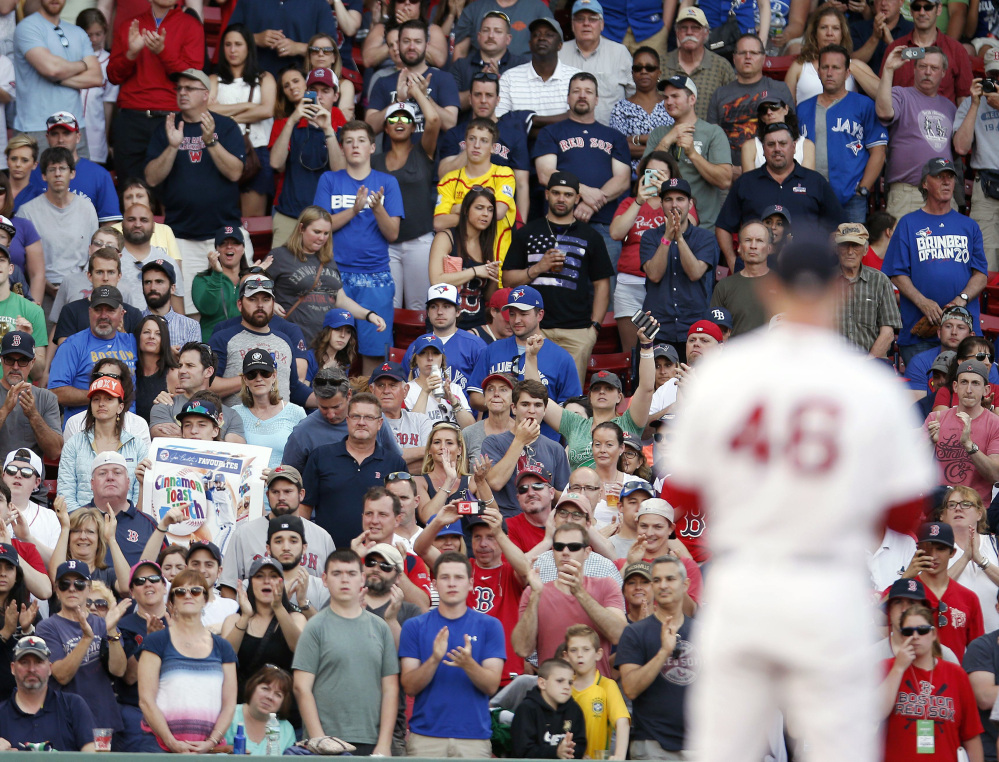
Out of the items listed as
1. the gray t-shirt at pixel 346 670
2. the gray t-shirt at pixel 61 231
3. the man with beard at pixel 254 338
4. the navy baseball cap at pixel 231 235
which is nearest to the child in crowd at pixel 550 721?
the gray t-shirt at pixel 346 670

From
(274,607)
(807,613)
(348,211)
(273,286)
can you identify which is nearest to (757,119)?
(348,211)

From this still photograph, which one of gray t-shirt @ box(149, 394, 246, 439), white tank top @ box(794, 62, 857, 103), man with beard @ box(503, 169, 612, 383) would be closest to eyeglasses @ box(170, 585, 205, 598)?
gray t-shirt @ box(149, 394, 246, 439)

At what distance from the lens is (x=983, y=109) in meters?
14.9

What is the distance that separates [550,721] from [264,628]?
186 cm

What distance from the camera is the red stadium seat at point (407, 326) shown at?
1361 centimetres

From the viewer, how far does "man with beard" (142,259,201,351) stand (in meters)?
11.9

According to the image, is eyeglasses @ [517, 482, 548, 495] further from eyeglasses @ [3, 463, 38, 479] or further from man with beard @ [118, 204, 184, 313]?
man with beard @ [118, 204, 184, 313]

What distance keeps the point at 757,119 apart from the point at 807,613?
10.6 meters

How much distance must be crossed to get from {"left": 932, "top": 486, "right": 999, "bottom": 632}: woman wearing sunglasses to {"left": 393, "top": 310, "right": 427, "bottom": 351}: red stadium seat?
5158 millimetres

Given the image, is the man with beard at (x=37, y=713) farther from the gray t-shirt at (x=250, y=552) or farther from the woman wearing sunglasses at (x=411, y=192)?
the woman wearing sunglasses at (x=411, y=192)

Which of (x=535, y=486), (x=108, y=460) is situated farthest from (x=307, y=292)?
(x=535, y=486)

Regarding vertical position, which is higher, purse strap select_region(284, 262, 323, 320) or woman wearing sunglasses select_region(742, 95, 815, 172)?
woman wearing sunglasses select_region(742, 95, 815, 172)

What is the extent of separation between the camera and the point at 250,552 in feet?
31.3

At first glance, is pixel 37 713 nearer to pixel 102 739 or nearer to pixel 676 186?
pixel 102 739
